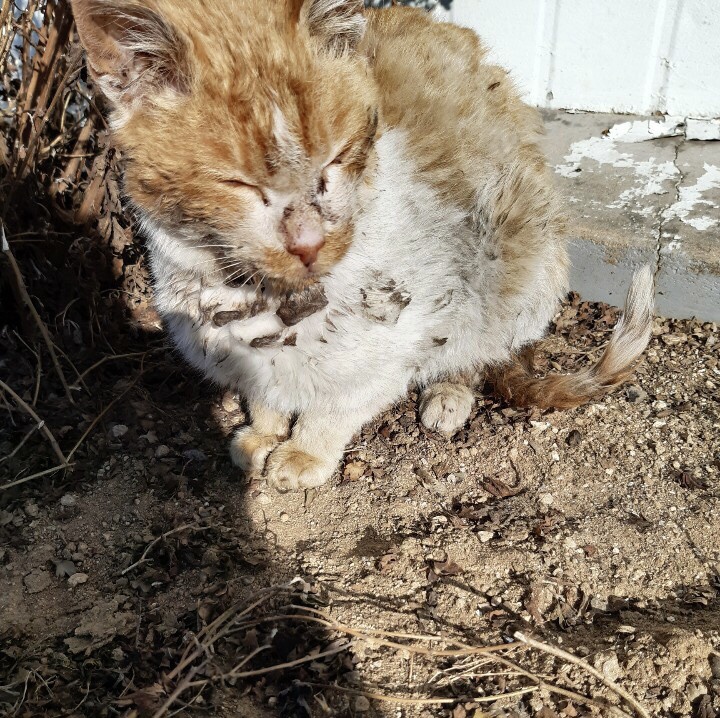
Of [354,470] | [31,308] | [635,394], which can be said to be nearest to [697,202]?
[635,394]

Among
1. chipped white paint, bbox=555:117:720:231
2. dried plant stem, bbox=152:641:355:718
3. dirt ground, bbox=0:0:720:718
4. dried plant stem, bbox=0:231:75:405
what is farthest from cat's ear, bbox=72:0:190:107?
chipped white paint, bbox=555:117:720:231

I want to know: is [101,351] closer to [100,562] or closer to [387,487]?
[100,562]

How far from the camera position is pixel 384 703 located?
184 centimetres

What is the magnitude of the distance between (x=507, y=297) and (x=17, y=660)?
6.58 feet

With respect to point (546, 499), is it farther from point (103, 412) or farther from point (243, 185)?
point (103, 412)

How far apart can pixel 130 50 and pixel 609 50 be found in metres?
2.96

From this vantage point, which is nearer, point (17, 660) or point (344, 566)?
point (17, 660)

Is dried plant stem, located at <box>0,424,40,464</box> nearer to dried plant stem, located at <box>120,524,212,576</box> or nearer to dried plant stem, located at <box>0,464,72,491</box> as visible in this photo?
dried plant stem, located at <box>0,464,72,491</box>

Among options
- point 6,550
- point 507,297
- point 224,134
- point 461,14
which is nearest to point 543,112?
point 461,14

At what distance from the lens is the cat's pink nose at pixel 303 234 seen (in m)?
1.71

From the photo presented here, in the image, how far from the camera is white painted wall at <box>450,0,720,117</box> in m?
3.59

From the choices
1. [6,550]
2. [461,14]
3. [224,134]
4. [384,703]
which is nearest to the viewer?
[224,134]

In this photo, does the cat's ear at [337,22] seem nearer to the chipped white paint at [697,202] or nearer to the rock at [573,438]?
the rock at [573,438]

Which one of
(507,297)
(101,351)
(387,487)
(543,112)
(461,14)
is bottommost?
(387,487)
